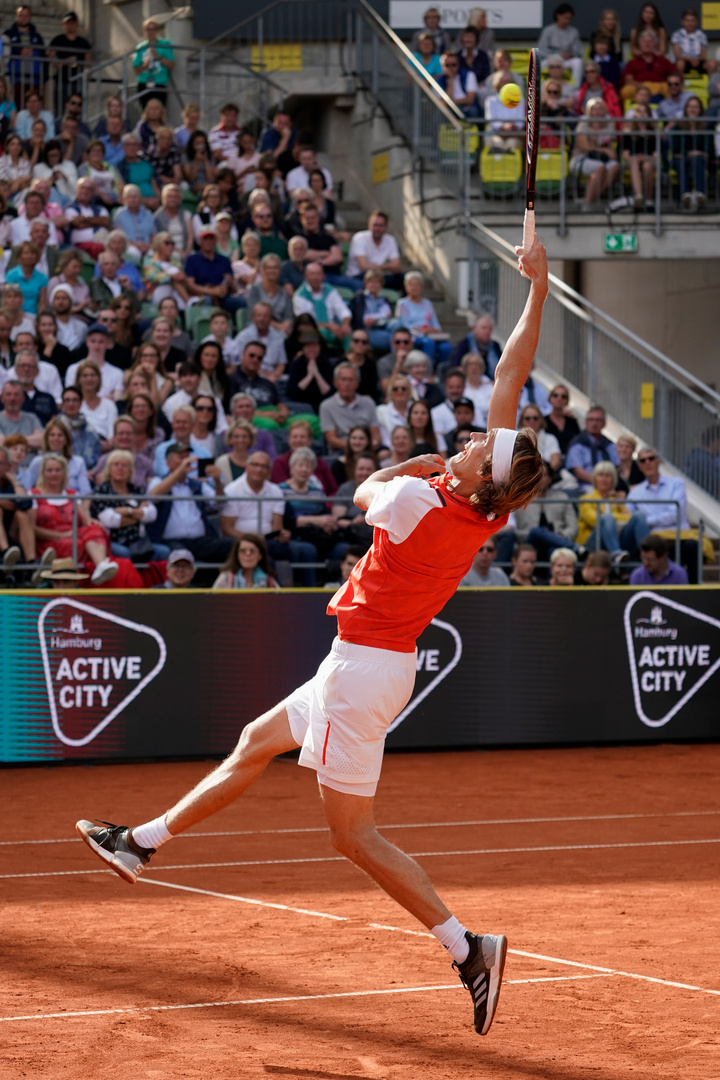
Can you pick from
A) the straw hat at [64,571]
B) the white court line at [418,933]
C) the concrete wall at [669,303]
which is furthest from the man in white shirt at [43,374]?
the concrete wall at [669,303]

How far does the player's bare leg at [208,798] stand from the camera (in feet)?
18.5

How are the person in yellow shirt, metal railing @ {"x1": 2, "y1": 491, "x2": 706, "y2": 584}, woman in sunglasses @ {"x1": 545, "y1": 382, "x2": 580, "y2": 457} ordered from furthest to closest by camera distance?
woman in sunglasses @ {"x1": 545, "y1": 382, "x2": 580, "y2": 457}, the person in yellow shirt, metal railing @ {"x1": 2, "y1": 491, "x2": 706, "y2": 584}

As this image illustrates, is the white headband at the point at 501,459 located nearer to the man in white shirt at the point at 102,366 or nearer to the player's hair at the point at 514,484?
the player's hair at the point at 514,484

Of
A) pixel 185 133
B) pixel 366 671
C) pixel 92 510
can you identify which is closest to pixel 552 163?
pixel 185 133

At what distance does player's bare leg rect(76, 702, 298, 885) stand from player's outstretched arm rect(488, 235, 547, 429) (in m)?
1.32

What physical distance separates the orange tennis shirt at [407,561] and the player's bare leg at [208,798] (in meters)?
0.46

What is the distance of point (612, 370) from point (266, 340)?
4.42 metres

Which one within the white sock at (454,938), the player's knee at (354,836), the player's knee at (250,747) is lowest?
the white sock at (454,938)

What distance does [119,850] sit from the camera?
5.95 metres

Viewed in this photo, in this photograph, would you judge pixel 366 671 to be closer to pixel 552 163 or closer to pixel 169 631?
pixel 169 631

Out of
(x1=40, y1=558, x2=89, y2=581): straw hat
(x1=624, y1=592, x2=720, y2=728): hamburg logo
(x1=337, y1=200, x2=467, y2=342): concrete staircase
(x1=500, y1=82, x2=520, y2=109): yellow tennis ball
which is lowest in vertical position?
(x1=624, y1=592, x2=720, y2=728): hamburg logo

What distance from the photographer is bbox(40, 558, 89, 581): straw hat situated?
488 inches

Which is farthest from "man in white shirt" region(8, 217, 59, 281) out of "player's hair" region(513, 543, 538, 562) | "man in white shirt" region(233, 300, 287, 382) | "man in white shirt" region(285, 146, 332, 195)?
"player's hair" region(513, 543, 538, 562)

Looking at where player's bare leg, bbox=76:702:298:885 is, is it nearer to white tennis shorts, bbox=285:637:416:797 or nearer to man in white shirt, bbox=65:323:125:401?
white tennis shorts, bbox=285:637:416:797
